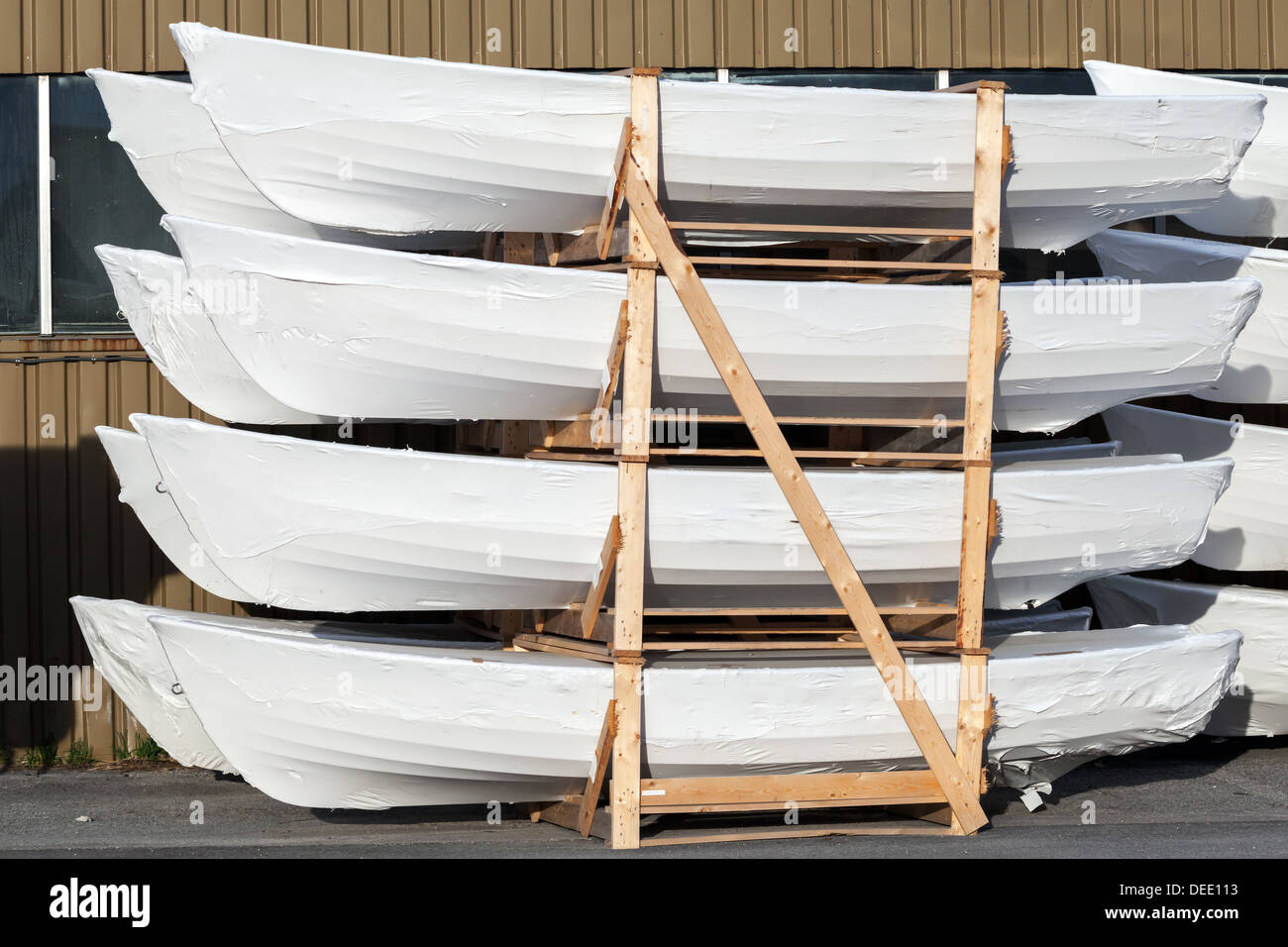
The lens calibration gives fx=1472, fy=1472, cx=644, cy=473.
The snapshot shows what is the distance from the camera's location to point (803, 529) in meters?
6.16

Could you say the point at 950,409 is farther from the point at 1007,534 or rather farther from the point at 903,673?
the point at 903,673

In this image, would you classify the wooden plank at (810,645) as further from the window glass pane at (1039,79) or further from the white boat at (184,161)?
the window glass pane at (1039,79)

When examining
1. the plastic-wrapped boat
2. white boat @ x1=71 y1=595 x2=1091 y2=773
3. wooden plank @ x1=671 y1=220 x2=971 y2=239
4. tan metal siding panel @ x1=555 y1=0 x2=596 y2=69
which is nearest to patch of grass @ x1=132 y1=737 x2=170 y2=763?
white boat @ x1=71 y1=595 x2=1091 y2=773

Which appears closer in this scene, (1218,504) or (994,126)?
(994,126)

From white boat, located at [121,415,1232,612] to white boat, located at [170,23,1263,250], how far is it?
1.07 m

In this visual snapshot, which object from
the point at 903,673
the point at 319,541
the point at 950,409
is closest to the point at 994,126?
the point at 950,409

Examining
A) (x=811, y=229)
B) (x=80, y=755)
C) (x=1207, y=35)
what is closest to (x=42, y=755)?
(x=80, y=755)

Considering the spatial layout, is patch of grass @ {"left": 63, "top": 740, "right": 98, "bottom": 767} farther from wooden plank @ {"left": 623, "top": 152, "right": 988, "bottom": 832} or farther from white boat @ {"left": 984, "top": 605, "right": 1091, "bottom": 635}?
white boat @ {"left": 984, "top": 605, "right": 1091, "bottom": 635}

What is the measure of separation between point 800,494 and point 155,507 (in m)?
3.39

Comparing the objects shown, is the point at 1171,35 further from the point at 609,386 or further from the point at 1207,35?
the point at 609,386

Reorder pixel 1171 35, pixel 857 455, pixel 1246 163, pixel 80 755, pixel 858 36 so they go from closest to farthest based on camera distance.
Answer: pixel 857 455 → pixel 1246 163 → pixel 80 755 → pixel 858 36 → pixel 1171 35

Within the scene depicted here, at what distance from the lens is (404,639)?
739cm

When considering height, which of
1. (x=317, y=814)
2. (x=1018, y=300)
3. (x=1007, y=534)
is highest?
(x=1018, y=300)

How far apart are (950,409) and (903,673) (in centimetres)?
121
